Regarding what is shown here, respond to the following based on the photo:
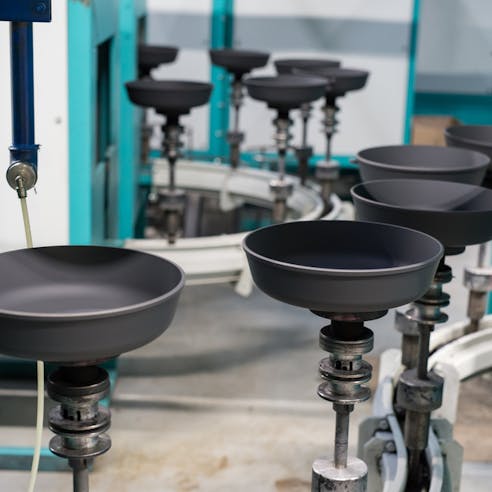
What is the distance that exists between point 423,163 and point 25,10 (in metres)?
1.06

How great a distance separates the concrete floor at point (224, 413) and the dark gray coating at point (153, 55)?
96cm

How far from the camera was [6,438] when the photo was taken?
2.67 m

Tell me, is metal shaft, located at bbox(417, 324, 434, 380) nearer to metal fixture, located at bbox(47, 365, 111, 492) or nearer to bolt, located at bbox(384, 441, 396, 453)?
bolt, located at bbox(384, 441, 396, 453)

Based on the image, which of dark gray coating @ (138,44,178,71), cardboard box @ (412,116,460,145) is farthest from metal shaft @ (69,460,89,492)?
cardboard box @ (412,116,460,145)

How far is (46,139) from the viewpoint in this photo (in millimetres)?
2451

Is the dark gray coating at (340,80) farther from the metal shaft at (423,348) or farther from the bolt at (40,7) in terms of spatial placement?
the bolt at (40,7)

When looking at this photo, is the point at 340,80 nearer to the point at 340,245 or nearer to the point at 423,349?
the point at 423,349

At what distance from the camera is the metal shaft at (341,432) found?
4.79ft

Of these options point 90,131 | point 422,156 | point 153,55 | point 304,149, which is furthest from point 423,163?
point 153,55

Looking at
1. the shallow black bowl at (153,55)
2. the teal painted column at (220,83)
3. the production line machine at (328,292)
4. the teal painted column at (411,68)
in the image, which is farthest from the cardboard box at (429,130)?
the production line machine at (328,292)

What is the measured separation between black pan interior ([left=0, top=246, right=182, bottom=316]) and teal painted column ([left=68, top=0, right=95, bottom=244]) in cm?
112

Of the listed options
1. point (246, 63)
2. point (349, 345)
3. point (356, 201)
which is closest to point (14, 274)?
point (349, 345)

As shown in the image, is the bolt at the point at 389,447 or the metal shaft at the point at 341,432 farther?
the bolt at the point at 389,447

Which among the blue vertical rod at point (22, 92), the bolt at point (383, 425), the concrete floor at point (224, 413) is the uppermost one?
the blue vertical rod at point (22, 92)
